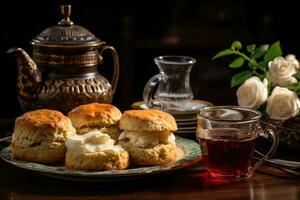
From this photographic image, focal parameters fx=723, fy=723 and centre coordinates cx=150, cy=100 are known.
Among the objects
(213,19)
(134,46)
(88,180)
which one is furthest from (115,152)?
(213,19)

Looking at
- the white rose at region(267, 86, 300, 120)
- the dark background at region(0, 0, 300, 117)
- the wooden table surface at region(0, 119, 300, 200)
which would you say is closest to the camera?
the wooden table surface at region(0, 119, 300, 200)

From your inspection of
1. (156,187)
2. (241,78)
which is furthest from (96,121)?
(241,78)

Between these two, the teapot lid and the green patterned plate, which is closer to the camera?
the green patterned plate

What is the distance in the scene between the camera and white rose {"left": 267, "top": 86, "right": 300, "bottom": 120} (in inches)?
60.3

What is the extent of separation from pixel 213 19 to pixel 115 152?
8.71 ft

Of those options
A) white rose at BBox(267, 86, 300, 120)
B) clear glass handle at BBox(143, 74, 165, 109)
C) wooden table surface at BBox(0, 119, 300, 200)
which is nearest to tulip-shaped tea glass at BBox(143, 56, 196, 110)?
clear glass handle at BBox(143, 74, 165, 109)

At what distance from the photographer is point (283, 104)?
5.04ft

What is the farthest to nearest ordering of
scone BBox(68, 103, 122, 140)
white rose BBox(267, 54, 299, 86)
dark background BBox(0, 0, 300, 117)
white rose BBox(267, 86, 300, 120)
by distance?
dark background BBox(0, 0, 300, 117) → white rose BBox(267, 54, 299, 86) → white rose BBox(267, 86, 300, 120) → scone BBox(68, 103, 122, 140)

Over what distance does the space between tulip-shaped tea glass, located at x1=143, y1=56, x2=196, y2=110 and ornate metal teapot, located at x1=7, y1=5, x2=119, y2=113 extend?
0.13 meters

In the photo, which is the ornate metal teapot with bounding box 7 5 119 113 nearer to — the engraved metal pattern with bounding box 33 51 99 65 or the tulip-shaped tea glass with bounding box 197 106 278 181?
the engraved metal pattern with bounding box 33 51 99 65

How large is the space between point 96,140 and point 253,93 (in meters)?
0.43

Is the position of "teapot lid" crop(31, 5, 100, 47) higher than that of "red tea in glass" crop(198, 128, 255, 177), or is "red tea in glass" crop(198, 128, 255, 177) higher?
"teapot lid" crop(31, 5, 100, 47)

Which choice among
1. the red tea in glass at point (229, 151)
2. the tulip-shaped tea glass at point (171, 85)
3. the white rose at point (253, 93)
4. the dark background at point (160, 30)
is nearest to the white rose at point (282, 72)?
the white rose at point (253, 93)

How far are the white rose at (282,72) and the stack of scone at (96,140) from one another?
350mm
